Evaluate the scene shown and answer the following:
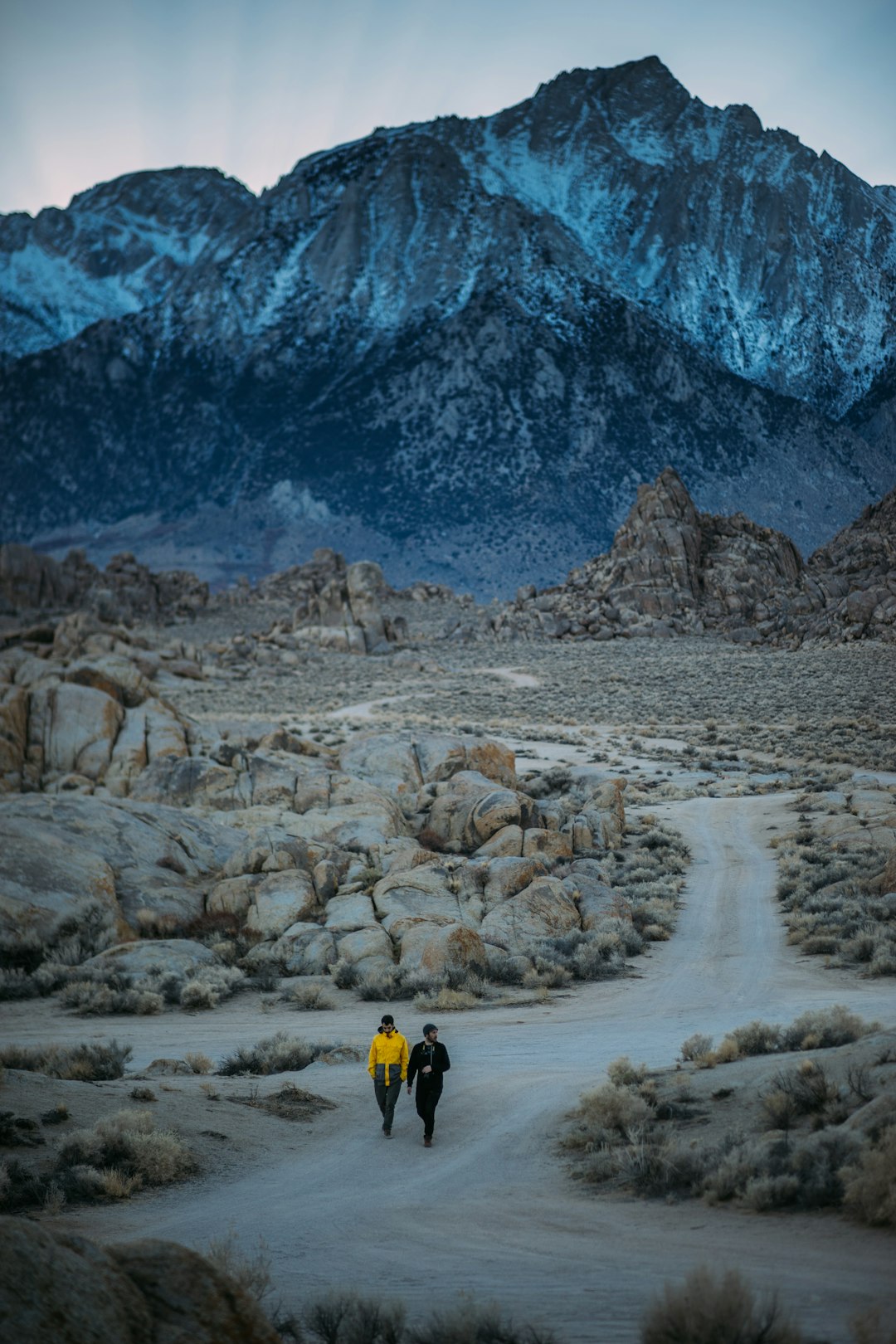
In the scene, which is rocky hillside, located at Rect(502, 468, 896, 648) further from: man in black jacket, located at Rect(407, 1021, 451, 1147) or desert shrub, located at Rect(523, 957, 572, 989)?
man in black jacket, located at Rect(407, 1021, 451, 1147)

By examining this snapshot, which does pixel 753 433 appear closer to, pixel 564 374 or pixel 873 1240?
pixel 564 374

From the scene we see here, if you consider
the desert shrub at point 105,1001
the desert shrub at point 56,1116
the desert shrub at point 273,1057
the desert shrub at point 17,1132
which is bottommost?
the desert shrub at point 273,1057

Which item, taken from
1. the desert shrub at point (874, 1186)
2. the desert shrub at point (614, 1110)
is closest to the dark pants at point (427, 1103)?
the desert shrub at point (614, 1110)

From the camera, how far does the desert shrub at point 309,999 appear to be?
528 inches

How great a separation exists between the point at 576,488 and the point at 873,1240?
531 ft

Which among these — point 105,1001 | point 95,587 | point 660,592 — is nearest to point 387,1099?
point 105,1001

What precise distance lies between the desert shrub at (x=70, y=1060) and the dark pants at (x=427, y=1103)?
11.9ft

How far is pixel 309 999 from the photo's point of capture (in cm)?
1354

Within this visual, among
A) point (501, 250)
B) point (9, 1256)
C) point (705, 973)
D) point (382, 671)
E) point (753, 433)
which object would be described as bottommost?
point (705, 973)

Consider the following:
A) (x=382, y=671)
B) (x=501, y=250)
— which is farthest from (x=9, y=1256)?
(x=501, y=250)

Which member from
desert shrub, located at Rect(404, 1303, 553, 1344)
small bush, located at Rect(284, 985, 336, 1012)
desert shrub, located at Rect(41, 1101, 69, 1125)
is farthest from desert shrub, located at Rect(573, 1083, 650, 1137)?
small bush, located at Rect(284, 985, 336, 1012)

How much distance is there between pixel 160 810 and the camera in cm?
2038

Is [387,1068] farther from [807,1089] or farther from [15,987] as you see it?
[15,987]

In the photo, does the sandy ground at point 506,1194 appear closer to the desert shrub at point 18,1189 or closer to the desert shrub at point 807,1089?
the desert shrub at point 18,1189
